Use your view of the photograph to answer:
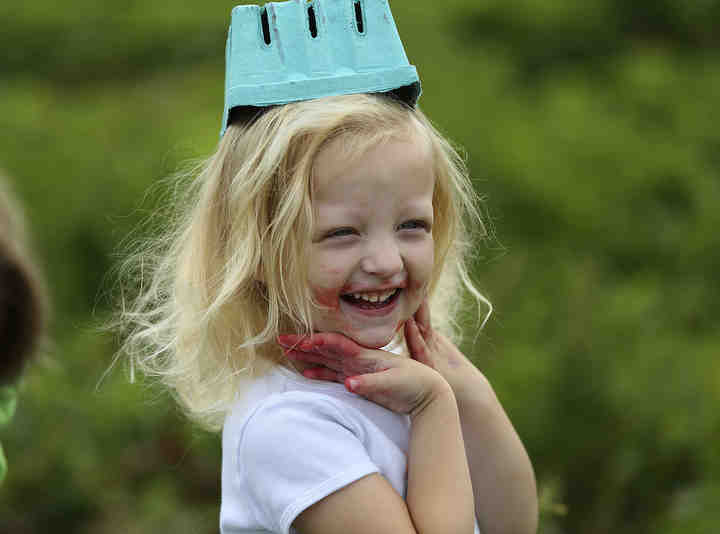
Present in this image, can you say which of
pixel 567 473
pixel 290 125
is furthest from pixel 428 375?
pixel 567 473

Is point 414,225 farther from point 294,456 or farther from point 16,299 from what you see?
point 16,299

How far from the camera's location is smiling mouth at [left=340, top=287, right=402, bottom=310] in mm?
1838

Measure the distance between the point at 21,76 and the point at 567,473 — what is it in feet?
17.5

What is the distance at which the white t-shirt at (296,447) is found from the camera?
1.73 m

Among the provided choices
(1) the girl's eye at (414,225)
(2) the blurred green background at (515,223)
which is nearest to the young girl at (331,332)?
(1) the girl's eye at (414,225)

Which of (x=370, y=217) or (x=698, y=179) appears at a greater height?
→ (x=370, y=217)

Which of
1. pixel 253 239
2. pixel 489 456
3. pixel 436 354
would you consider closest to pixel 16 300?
pixel 253 239

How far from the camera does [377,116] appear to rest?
5.97ft

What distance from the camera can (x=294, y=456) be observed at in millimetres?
1734

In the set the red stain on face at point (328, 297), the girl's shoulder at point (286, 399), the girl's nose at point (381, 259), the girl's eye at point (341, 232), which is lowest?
A: the girl's shoulder at point (286, 399)

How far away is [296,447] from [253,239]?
378mm

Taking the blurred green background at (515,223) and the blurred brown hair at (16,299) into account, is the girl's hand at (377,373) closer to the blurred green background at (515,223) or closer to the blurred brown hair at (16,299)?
the blurred brown hair at (16,299)

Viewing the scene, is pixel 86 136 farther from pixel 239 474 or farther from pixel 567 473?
pixel 239 474

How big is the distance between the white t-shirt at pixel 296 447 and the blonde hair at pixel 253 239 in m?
0.11
